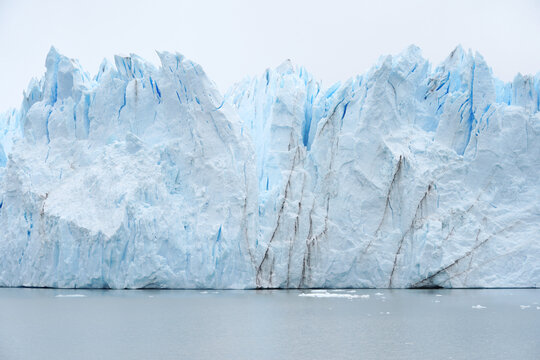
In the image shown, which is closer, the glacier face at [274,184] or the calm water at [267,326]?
the calm water at [267,326]

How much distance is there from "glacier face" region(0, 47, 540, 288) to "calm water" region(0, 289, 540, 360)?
200cm

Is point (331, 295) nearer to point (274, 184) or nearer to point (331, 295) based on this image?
point (331, 295)

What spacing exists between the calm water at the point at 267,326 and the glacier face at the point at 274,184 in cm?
200

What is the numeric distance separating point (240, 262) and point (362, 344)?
812 centimetres

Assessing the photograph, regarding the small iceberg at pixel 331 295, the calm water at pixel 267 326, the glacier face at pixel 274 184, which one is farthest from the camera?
the glacier face at pixel 274 184

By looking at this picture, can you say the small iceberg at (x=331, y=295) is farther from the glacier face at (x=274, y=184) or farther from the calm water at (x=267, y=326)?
the glacier face at (x=274, y=184)

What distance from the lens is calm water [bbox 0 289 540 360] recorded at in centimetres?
733

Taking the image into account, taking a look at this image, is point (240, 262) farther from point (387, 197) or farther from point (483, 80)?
point (483, 80)

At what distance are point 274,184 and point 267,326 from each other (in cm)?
790

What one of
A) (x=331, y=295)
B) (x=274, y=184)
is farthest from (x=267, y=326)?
(x=274, y=184)

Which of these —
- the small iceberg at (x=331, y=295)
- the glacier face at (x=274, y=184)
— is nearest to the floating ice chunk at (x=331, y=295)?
the small iceberg at (x=331, y=295)

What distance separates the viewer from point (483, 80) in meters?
17.1

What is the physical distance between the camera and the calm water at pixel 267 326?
7.33m

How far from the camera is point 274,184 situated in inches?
664
